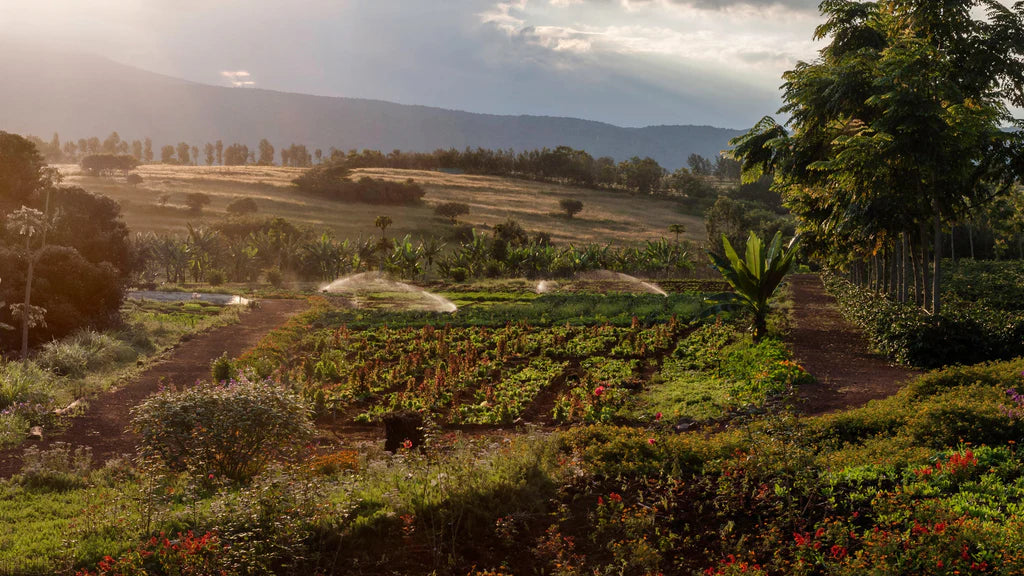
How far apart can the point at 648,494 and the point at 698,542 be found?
1.04 metres

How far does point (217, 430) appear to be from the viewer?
29.5 ft

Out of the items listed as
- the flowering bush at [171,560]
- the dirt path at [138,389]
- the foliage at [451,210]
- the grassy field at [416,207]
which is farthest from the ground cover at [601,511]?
the foliage at [451,210]

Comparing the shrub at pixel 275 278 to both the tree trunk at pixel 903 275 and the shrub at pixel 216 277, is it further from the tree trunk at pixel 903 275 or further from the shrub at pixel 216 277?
the tree trunk at pixel 903 275

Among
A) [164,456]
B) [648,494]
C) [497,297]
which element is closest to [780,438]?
[648,494]

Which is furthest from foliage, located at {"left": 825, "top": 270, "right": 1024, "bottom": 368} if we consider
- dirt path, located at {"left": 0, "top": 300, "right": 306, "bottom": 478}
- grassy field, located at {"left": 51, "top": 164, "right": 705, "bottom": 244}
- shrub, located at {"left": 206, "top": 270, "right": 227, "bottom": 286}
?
grassy field, located at {"left": 51, "top": 164, "right": 705, "bottom": 244}

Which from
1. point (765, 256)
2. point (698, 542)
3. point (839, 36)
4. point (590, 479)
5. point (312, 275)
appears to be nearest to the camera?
point (698, 542)

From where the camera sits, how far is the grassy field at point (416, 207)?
77.2 m

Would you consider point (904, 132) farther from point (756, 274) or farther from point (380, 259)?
point (380, 259)

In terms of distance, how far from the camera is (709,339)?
19547 mm

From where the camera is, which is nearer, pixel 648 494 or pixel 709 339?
pixel 648 494

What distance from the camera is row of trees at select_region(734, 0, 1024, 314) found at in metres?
15.4

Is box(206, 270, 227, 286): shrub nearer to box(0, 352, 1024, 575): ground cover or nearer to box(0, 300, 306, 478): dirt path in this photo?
box(0, 300, 306, 478): dirt path

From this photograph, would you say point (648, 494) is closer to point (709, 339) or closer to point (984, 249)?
point (709, 339)

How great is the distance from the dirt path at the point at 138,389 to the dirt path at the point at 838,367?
37.7 ft
